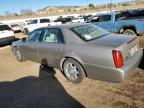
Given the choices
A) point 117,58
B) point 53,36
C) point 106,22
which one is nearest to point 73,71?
point 53,36

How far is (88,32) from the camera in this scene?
6.48 meters

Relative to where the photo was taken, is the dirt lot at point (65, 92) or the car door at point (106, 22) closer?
the dirt lot at point (65, 92)

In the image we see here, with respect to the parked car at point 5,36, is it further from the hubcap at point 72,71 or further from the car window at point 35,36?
the hubcap at point 72,71

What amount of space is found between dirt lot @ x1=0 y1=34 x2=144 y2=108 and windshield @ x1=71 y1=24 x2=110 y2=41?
1.23 metres

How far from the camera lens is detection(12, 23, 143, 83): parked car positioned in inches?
205

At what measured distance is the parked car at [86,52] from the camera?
5211 millimetres

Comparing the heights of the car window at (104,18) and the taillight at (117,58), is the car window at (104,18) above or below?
above

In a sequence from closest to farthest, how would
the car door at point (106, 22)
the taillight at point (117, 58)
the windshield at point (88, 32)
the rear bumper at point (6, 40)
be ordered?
the taillight at point (117, 58)
the windshield at point (88, 32)
the car door at point (106, 22)
the rear bumper at point (6, 40)

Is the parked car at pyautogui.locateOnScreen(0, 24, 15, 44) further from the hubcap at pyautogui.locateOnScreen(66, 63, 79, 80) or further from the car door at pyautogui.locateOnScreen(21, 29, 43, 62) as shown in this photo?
the hubcap at pyautogui.locateOnScreen(66, 63, 79, 80)

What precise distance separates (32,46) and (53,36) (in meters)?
1.32

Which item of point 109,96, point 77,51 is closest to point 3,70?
point 77,51

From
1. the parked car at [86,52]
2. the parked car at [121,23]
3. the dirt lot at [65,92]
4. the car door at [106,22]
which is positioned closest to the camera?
the dirt lot at [65,92]

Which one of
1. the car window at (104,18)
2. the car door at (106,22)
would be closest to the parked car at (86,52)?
the car door at (106,22)

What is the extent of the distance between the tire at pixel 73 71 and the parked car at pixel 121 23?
20.7ft
